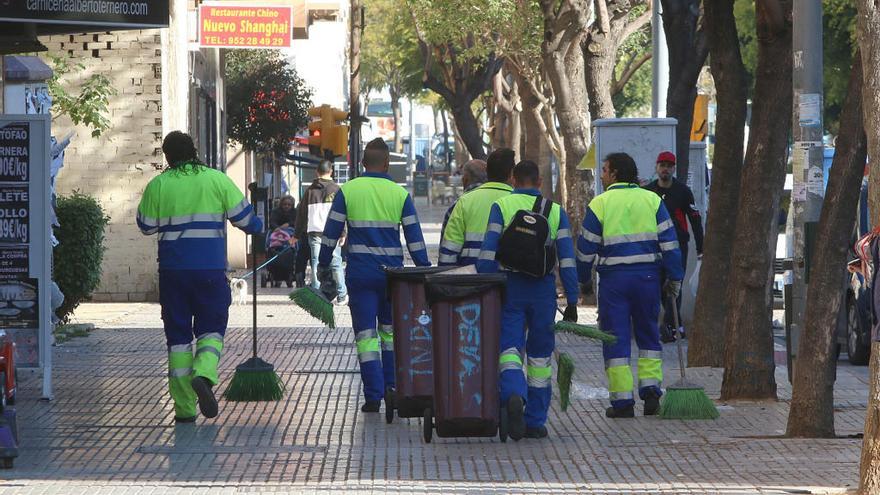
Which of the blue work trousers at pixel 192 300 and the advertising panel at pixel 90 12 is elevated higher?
the advertising panel at pixel 90 12

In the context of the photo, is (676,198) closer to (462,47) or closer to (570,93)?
(570,93)

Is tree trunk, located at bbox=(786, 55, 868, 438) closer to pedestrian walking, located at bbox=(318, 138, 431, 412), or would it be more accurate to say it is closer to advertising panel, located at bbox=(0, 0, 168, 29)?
pedestrian walking, located at bbox=(318, 138, 431, 412)

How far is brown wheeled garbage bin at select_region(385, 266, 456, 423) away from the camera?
32.5ft

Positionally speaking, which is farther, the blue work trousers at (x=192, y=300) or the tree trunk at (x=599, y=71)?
the tree trunk at (x=599, y=71)

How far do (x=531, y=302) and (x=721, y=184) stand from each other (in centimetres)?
357

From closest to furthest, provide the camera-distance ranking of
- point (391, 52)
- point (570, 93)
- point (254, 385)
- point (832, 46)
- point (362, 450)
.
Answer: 1. point (362, 450)
2. point (254, 385)
3. point (570, 93)
4. point (832, 46)
5. point (391, 52)

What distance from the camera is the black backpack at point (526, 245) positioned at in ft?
31.4

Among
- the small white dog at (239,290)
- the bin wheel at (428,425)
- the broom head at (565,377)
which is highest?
the broom head at (565,377)

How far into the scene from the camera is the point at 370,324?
34.8 feet

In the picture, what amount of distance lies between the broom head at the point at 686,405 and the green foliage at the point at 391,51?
3139 cm

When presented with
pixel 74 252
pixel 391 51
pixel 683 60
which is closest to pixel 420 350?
pixel 74 252

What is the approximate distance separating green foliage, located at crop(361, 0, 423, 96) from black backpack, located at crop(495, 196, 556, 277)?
31940mm

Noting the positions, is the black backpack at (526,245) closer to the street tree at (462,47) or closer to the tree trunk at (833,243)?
the tree trunk at (833,243)

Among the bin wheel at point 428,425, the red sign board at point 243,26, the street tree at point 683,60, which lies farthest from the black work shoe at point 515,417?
the red sign board at point 243,26
